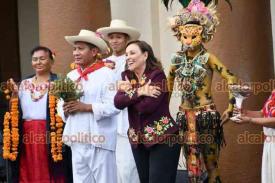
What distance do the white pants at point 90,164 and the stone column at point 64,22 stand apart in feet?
7.00

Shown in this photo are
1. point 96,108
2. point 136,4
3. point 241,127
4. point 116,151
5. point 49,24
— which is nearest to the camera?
point 96,108

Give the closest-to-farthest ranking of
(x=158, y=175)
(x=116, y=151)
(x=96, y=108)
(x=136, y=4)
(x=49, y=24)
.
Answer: (x=158, y=175)
(x=96, y=108)
(x=116, y=151)
(x=49, y=24)
(x=136, y=4)

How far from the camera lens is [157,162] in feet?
19.2

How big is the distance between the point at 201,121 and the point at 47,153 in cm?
185

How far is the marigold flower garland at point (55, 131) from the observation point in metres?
7.17

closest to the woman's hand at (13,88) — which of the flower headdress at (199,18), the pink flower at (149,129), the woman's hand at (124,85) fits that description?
the woman's hand at (124,85)

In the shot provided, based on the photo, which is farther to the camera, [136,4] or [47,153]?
[136,4]

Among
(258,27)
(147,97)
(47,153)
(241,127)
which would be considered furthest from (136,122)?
(258,27)

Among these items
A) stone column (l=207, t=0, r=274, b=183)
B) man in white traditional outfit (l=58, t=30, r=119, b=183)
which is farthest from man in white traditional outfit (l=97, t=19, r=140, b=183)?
stone column (l=207, t=0, r=274, b=183)

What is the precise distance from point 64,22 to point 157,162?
325 cm

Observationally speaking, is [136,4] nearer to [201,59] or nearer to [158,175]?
[201,59]

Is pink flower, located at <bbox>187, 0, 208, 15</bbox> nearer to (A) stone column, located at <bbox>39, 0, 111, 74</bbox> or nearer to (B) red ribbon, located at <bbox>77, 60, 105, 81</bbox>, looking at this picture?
(B) red ribbon, located at <bbox>77, 60, 105, 81</bbox>

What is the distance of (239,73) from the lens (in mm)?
8109

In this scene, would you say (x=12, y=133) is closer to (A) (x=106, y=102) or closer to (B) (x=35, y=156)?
(B) (x=35, y=156)
